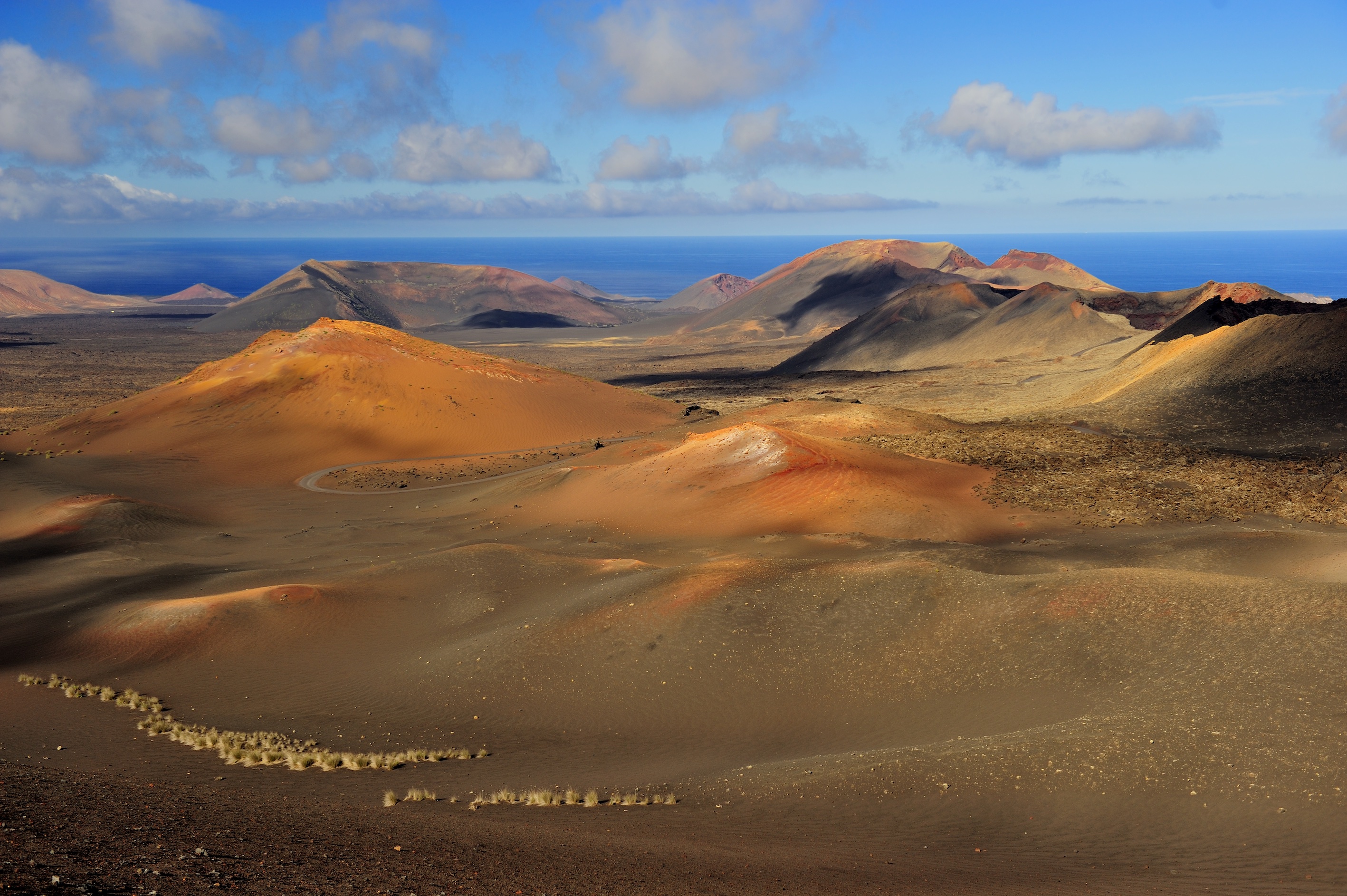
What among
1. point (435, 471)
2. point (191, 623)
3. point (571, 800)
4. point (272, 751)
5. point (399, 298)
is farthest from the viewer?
point (399, 298)

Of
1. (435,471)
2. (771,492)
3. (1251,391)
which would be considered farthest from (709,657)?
(1251,391)

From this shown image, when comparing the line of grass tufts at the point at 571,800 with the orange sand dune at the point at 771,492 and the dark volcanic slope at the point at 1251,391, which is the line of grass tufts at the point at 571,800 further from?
the dark volcanic slope at the point at 1251,391

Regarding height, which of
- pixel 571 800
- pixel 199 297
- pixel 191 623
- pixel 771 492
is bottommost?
pixel 191 623

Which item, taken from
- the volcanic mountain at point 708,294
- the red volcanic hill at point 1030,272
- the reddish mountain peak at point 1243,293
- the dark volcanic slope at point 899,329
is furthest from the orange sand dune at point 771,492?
the volcanic mountain at point 708,294

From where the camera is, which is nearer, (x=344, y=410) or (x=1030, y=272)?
(x=344, y=410)

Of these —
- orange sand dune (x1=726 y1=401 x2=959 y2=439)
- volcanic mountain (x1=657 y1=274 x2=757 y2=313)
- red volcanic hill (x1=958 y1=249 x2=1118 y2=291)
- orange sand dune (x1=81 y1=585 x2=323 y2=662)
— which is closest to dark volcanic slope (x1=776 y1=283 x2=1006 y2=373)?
red volcanic hill (x1=958 y1=249 x2=1118 y2=291)

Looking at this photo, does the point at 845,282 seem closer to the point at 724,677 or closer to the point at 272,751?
the point at 724,677

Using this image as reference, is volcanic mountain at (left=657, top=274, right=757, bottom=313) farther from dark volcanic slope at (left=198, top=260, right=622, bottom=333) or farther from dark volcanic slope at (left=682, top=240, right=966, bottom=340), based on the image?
dark volcanic slope at (left=682, top=240, right=966, bottom=340)
